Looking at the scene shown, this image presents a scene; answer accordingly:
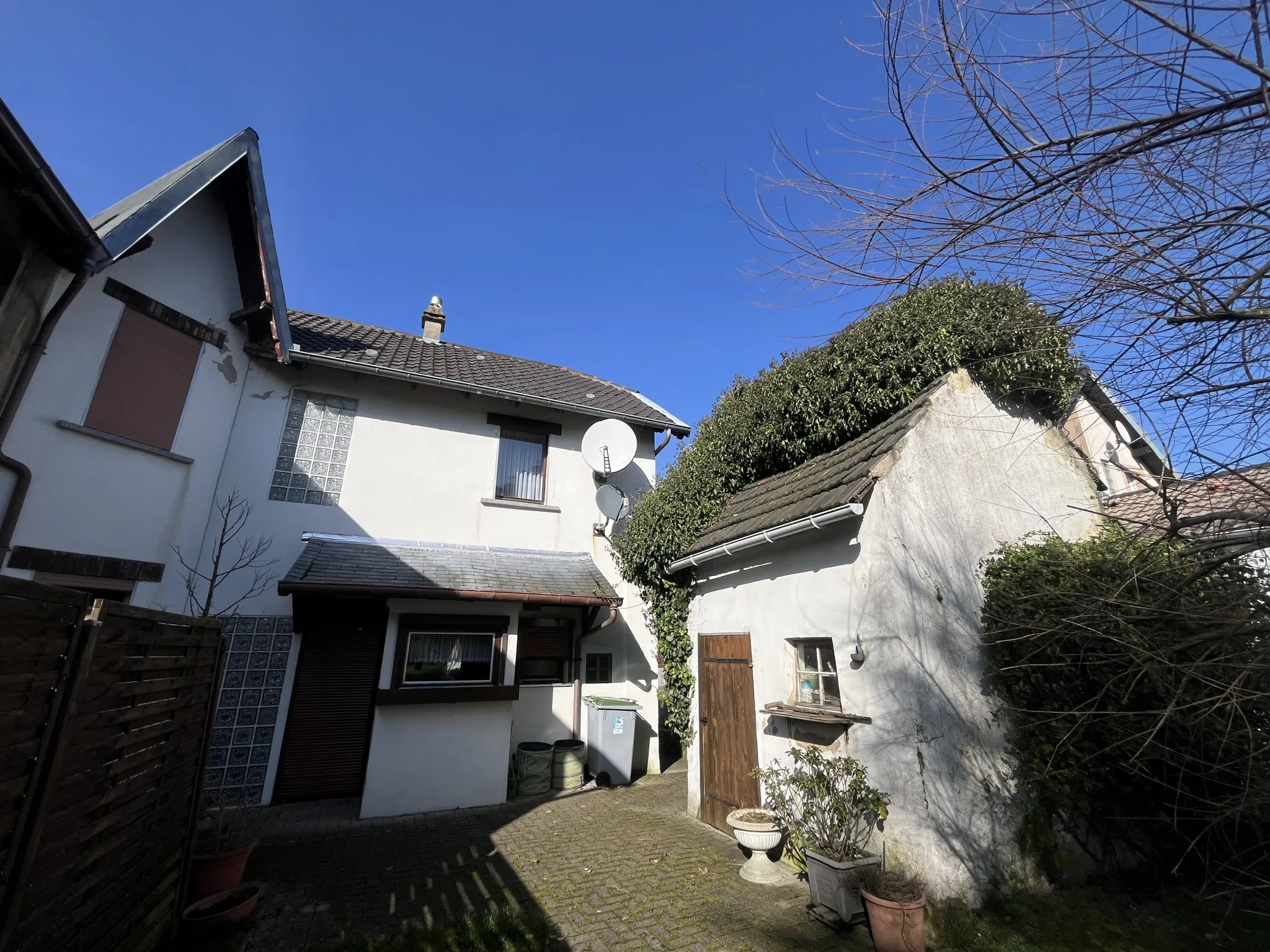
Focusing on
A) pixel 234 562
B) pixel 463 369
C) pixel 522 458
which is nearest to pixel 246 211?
pixel 463 369

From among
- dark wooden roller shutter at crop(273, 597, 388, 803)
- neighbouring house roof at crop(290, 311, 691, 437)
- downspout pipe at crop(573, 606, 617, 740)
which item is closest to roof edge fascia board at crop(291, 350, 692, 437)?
neighbouring house roof at crop(290, 311, 691, 437)

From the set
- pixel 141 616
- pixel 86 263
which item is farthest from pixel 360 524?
pixel 141 616

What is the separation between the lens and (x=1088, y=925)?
424cm

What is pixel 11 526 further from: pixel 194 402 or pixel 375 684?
pixel 375 684

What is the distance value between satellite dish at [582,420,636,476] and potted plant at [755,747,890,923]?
6.19 m

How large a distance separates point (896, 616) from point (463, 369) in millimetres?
9369

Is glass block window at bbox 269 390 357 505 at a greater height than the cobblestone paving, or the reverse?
glass block window at bbox 269 390 357 505

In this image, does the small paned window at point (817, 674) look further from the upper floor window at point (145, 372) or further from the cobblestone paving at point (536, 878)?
the upper floor window at point (145, 372)

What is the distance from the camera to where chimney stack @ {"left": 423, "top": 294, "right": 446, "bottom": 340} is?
13102 mm

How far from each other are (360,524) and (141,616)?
596cm

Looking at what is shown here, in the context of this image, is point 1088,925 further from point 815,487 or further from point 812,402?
point 812,402

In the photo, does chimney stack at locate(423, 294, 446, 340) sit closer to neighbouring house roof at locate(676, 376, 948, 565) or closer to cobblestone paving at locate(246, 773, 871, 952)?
neighbouring house roof at locate(676, 376, 948, 565)

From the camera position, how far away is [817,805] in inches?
191

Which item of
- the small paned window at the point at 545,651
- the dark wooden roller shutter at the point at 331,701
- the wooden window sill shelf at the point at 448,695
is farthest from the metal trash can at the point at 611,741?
the dark wooden roller shutter at the point at 331,701
